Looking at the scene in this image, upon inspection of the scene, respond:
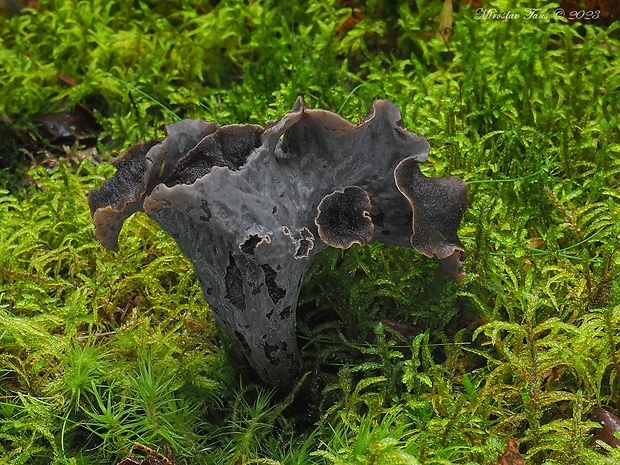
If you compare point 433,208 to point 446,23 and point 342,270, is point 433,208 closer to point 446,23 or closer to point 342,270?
point 342,270

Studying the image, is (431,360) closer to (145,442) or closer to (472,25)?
(145,442)

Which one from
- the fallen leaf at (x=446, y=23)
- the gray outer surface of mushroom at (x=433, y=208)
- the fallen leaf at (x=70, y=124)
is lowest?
the fallen leaf at (x=70, y=124)

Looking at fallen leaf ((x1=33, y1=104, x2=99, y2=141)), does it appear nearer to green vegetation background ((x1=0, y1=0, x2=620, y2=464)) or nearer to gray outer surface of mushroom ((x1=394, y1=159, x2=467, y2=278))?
green vegetation background ((x1=0, y1=0, x2=620, y2=464))

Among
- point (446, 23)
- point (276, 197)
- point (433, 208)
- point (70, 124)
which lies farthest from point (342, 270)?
point (70, 124)

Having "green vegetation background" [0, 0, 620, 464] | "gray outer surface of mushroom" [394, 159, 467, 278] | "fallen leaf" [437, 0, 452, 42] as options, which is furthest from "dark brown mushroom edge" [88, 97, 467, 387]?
"fallen leaf" [437, 0, 452, 42]

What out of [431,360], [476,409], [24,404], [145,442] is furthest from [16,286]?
[476,409]

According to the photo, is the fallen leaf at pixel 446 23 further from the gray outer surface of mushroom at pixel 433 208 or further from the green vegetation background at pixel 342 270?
the gray outer surface of mushroom at pixel 433 208

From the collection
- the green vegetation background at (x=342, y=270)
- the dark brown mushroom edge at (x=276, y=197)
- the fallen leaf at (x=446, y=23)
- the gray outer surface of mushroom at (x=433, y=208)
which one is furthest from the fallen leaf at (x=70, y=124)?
the gray outer surface of mushroom at (x=433, y=208)
